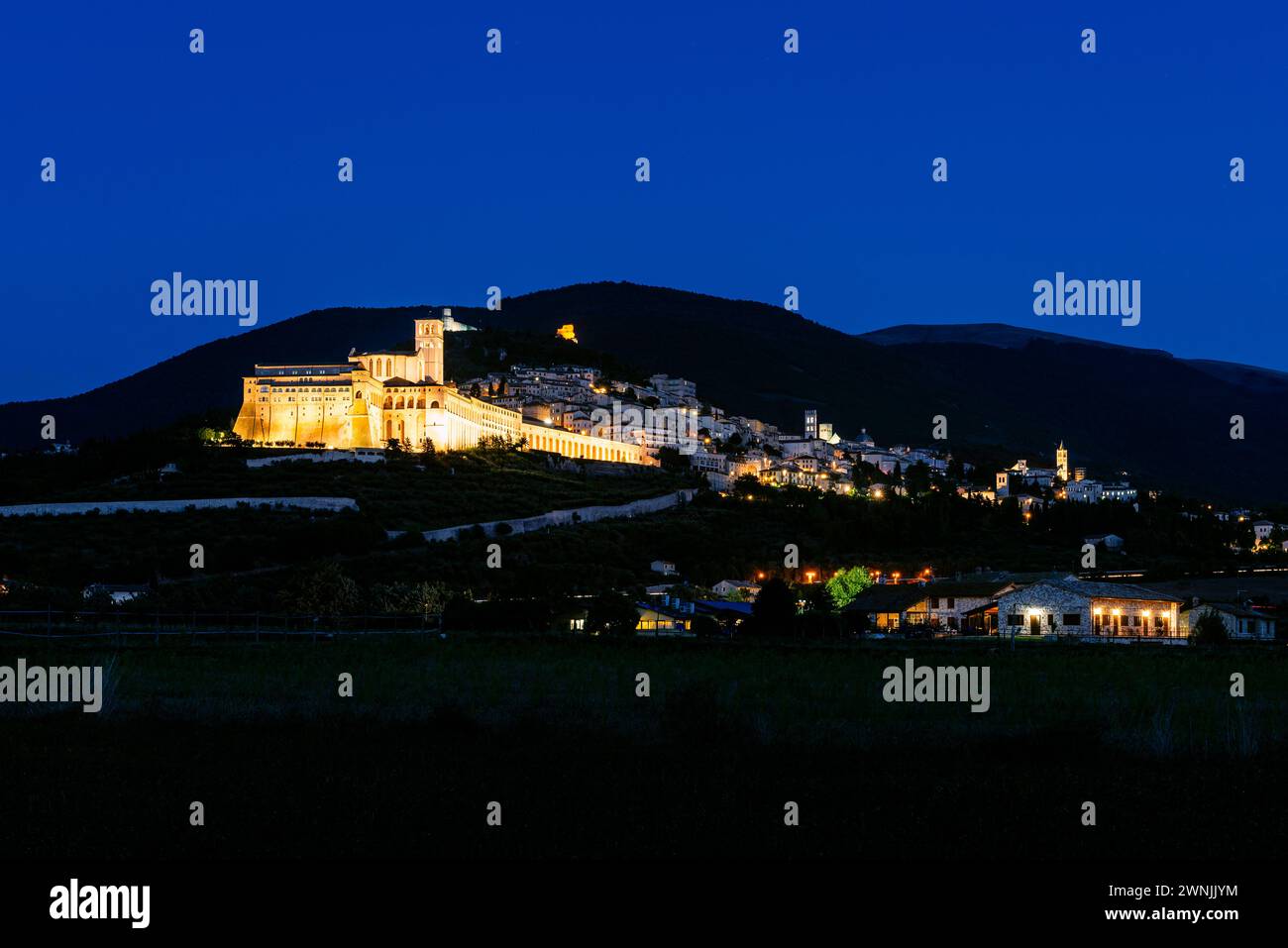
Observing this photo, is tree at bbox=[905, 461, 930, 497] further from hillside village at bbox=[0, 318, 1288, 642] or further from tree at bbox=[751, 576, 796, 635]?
tree at bbox=[751, 576, 796, 635]

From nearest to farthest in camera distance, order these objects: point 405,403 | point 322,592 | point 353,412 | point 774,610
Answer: point 774,610
point 322,592
point 353,412
point 405,403

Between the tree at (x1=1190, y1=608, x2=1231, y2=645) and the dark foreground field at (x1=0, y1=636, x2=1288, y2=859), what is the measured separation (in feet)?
77.7

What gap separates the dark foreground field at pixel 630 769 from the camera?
37.4 feet

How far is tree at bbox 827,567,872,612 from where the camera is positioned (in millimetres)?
65125

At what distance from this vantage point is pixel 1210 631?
4719 centimetres

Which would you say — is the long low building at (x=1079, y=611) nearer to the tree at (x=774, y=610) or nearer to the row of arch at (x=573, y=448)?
the tree at (x=774, y=610)

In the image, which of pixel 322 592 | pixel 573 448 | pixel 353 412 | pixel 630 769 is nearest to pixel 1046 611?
pixel 322 592

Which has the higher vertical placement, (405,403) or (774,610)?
(405,403)

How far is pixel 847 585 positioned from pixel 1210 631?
2265 centimetres

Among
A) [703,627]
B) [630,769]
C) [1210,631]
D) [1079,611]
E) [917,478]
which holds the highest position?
[917,478]

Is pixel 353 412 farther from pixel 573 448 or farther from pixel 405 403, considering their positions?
pixel 573 448

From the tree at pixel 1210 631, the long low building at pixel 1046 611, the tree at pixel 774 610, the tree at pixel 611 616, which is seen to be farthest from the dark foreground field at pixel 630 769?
the long low building at pixel 1046 611

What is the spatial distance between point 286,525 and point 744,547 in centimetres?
2649
